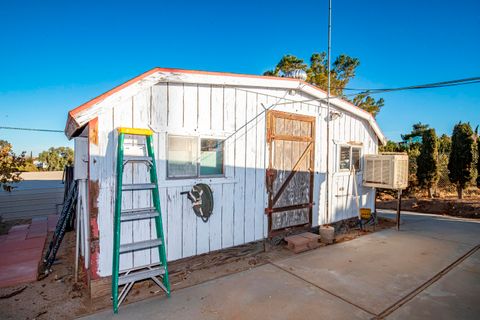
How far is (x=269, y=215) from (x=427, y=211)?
871 centimetres

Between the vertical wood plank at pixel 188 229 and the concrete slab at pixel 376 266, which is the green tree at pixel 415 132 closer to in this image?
the concrete slab at pixel 376 266

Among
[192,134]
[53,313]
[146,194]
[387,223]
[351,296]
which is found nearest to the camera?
[53,313]

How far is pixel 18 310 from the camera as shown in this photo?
9.92ft

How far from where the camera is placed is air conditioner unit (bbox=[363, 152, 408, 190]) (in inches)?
252

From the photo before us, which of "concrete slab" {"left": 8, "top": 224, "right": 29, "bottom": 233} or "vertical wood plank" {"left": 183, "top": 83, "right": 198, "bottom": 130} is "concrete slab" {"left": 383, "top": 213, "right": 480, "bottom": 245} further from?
"concrete slab" {"left": 8, "top": 224, "right": 29, "bottom": 233}

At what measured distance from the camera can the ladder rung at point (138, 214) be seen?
126 inches

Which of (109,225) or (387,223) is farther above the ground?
(109,225)

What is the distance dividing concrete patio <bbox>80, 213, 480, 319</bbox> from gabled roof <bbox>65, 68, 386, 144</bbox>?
2.54 m

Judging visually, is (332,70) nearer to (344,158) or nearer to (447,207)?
(447,207)

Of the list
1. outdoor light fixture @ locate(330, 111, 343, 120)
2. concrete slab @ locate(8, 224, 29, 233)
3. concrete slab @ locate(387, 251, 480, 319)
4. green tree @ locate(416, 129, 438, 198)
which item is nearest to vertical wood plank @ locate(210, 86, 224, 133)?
outdoor light fixture @ locate(330, 111, 343, 120)

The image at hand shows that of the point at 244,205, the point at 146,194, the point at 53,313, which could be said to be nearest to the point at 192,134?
the point at 146,194

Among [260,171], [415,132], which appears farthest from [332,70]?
[415,132]

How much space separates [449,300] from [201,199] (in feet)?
12.2

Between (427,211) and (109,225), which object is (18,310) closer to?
(109,225)
